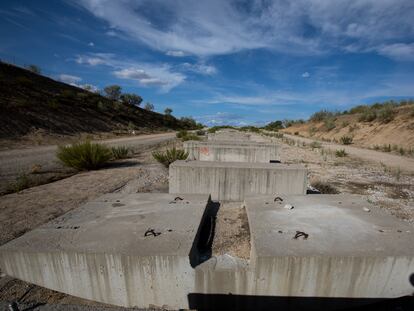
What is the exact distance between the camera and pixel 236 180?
4457 millimetres

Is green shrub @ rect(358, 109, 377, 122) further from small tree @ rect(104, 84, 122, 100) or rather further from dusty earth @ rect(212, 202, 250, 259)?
small tree @ rect(104, 84, 122, 100)

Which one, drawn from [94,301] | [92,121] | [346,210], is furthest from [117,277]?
[92,121]

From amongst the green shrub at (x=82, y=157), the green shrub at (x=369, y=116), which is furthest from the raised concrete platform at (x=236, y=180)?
the green shrub at (x=369, y=116)

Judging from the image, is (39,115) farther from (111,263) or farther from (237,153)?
(111,263)

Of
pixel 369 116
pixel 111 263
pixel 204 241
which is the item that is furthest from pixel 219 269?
pixel 369 116

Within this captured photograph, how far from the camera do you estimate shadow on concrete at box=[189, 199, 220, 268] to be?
2.29 metres

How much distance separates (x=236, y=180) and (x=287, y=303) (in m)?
2.49

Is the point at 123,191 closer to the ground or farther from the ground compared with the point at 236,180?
closer to the ground

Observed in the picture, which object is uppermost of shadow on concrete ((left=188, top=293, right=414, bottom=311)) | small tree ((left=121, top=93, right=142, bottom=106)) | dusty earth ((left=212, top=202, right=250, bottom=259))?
small tree ((left=121, top=93, right=142, bottom=106))

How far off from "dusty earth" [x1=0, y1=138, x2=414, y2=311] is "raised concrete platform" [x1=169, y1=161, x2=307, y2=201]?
0.38 m

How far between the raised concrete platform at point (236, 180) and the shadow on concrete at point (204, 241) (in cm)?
76

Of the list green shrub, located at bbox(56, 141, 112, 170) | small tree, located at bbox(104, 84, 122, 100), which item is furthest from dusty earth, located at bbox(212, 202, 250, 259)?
small tree, located at bbox(104, 84, 122, 100)

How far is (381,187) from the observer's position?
6516 mm

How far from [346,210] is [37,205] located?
5467mm
